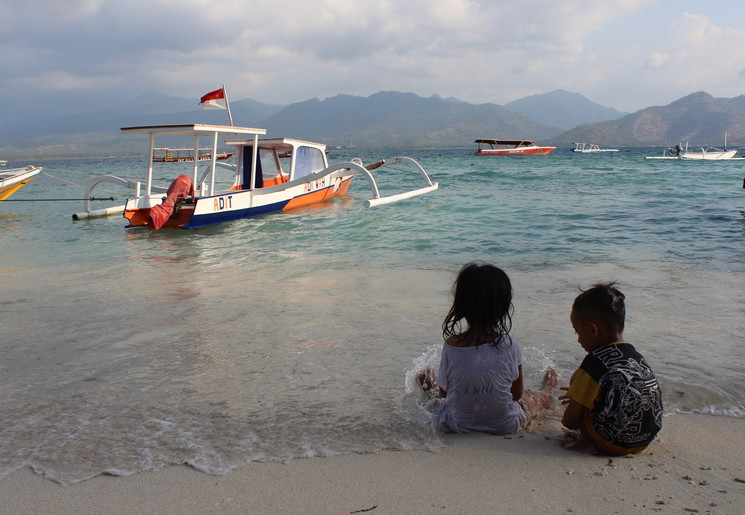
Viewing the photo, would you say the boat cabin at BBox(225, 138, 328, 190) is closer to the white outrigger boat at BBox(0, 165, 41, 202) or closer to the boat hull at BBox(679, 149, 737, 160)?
the white outrigger boat at BBox(0, 165, 41, 202)

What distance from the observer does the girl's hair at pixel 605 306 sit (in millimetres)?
2656

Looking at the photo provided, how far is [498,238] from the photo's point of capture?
10.3 meters

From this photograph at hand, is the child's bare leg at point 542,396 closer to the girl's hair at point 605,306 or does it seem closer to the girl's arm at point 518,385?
the girl's arm at point 518,385

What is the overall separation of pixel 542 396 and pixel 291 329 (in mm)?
2507

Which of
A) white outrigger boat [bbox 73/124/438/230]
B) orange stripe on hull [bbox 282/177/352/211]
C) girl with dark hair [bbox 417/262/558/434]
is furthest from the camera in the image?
orange stripe on hull [bbox 282/177/352/211]

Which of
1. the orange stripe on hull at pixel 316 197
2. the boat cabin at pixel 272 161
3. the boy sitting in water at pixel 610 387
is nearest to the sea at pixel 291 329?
the boy sitting in water at pixel 610 387

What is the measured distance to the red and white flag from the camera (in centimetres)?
1319

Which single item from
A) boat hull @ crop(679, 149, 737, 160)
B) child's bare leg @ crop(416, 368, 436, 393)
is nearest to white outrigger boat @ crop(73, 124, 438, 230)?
child's bare leg @ crop(416, 368, 436, 393)

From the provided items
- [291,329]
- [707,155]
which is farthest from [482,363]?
[707,155]

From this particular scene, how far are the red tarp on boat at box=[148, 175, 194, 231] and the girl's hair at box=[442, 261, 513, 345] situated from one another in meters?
9.59

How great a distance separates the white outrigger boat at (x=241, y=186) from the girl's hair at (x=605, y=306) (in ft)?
32.6

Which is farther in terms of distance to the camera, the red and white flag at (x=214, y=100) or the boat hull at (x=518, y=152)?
the boat hull at (x=518, y=152)

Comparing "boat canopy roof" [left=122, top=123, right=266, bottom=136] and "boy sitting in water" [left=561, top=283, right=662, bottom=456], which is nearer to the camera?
"boy sitting in water" [left=561, top=283, right=662, bottom=456]

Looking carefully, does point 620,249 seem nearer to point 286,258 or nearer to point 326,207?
point 286,258
